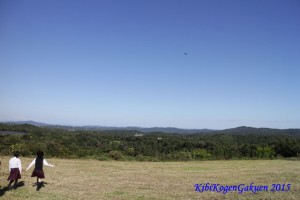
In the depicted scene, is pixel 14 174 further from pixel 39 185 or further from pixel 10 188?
pixel 39 185

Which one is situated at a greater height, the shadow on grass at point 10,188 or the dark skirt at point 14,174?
the dark skirt at point 14,174

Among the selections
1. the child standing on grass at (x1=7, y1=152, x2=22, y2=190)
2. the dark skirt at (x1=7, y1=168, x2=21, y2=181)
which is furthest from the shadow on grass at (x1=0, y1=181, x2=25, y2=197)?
the dark skirt at (x1=7, y1=168, x2=21, y2=181)

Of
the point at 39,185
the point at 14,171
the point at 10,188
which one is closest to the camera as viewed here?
the point at 10,188

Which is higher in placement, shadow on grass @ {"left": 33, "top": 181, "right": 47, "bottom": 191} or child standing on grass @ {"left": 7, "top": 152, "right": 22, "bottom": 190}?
child standing on grass @ {"left": 7, "top": 152, "right": 22, "bottom": 190}

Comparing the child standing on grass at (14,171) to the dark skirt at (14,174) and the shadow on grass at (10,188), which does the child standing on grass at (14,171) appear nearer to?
the dark skirt at (14,174)

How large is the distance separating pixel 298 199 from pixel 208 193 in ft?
13.2

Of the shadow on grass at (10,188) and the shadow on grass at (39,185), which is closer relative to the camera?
the shadow on grass at (10,188)

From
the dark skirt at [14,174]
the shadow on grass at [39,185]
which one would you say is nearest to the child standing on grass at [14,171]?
the dark skirt at [14,174]

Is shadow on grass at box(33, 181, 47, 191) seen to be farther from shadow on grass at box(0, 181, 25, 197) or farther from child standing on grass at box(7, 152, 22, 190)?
child standing on grass at box(7, 152, 22, 190)

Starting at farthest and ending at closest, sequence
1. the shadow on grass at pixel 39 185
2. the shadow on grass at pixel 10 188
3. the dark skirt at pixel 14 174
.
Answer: the shadow on grass at pixel 39 185 < the dark skirt at pixel 14 174 < the shadow on grass at pixel 10 188

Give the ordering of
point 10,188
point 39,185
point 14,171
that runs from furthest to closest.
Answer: point 39,185 < point 14,171 < point 10,188

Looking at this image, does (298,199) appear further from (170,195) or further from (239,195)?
(170,195)

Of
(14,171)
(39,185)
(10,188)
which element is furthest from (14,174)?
(39,185)

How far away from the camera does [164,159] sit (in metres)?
34.5
